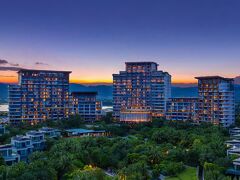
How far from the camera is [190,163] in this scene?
45.1 m

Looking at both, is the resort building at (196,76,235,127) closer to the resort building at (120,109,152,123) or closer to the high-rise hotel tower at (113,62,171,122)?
the high-rise hotel tower at (113,62,171,122)

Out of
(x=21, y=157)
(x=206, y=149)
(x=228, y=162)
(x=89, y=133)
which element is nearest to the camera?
(x=228, y=162)

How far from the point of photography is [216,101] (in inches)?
3167

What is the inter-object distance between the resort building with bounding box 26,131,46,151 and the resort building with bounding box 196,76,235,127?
4194 cm

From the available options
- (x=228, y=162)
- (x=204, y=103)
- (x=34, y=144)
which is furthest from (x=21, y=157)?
(x=204, y=103)

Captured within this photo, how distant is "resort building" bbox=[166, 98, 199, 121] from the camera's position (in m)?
86.2

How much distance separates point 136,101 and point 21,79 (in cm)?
3115

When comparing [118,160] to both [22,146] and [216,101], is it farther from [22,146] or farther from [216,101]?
[216,101]

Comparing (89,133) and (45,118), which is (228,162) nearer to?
(89,133)

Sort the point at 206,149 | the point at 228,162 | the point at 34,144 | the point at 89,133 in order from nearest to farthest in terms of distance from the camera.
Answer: the point at 228,162
the point at 206,149
the point at 34,144
the point at 89,133

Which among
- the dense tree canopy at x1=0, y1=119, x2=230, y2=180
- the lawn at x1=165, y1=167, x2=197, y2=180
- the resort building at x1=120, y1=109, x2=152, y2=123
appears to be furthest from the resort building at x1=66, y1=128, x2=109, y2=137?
the lawn at x1=165, y1=167, x2=197, y2=180

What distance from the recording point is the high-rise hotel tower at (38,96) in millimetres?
87375

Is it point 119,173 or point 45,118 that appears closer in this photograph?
point 119,173

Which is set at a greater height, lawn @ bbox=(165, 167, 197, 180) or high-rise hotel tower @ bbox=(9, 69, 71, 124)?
high-rise hotel tower @ bbox=(9, 69, 71, 124)
